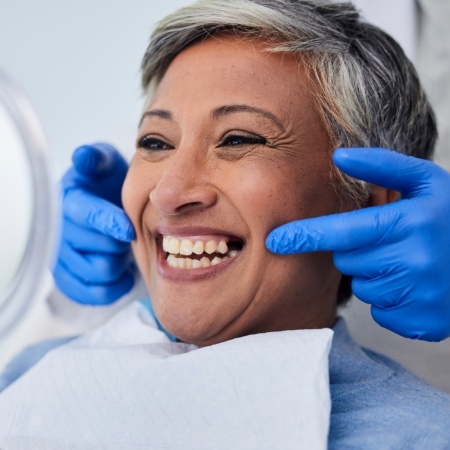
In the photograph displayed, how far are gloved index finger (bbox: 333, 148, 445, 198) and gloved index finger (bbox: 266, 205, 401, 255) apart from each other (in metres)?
0.07

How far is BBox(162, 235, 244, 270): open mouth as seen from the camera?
1.44 metres

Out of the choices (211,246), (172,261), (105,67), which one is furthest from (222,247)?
(105,67)

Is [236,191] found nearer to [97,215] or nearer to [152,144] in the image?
[152,144]

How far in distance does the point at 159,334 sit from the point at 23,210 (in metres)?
0.42

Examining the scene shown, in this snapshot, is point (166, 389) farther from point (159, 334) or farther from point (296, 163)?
point (296, 163)

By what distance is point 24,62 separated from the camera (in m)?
2.38

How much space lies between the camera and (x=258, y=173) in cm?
141

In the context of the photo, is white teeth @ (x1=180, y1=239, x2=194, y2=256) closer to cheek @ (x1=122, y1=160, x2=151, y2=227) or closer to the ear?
cheek @ (x1=122, y1=160, x2=151, y2=227)

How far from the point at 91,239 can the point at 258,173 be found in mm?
691

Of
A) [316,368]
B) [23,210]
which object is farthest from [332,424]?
[23,210]

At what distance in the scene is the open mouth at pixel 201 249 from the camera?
4.74 feet

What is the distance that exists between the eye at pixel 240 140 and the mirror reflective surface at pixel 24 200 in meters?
0.35

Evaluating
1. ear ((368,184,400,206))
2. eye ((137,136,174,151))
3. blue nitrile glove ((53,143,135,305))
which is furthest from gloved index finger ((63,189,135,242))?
ear ((368,184,400,206))

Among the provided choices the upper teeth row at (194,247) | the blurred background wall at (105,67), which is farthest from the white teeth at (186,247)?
the blurred background wall at (105,67)
